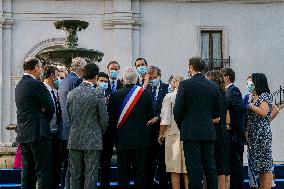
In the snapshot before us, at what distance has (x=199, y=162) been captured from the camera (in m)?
7.87

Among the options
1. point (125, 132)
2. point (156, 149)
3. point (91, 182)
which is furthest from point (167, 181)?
point (91, 182)

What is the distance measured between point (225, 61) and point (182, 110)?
49.6 ft

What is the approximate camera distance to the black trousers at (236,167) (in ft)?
29.9

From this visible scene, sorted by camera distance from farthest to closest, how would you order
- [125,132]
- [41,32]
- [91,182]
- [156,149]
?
[41,32], [156,149], [125,132], [91,182]

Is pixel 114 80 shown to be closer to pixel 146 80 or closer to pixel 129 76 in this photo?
pixel 146 80

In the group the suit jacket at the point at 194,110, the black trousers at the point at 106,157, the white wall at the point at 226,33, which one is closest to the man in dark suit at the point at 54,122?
the black trousers at the point at 106,157

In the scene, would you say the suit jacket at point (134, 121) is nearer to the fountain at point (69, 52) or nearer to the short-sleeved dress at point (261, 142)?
Answer: the short-sleeved dress at point (261, 142)

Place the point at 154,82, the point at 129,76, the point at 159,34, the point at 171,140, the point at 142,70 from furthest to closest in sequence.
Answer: the point at 159,34 < the point at 142,70 < the point at 154,82 < the point at 171,140 < the point at 129,76

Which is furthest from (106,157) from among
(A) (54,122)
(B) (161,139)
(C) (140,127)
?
(A) (54,122)

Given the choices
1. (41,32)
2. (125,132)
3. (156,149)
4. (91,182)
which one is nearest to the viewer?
(91,182)

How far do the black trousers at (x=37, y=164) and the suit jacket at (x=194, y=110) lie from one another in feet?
6.04

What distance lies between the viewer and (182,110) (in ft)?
26.1

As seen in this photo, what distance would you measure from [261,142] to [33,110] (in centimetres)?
369

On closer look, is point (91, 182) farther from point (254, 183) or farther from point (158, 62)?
point (158, 62)
